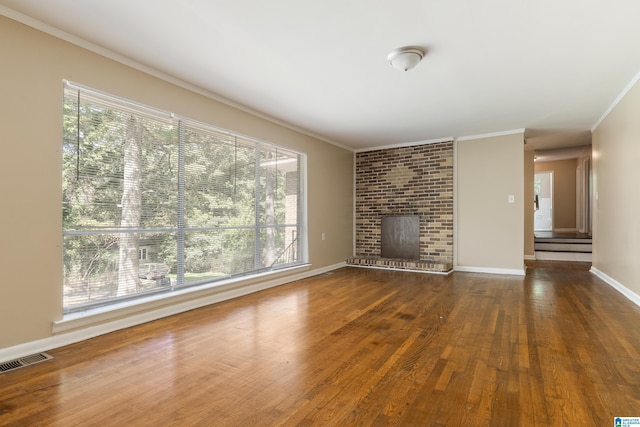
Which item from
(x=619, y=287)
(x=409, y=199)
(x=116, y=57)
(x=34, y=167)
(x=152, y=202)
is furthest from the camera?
(x=409, y=199)

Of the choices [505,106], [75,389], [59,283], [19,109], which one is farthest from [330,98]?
[75,389]

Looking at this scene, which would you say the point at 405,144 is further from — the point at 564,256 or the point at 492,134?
the point at 564,256

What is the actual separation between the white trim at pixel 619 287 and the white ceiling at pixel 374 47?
7.57 ft

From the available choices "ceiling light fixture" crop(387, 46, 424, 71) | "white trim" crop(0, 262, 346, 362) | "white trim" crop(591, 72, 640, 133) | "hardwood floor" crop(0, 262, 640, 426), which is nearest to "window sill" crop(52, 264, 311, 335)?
"white trim" crop(0, 262, 346, 362)

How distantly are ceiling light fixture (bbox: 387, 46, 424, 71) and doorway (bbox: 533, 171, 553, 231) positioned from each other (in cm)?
959

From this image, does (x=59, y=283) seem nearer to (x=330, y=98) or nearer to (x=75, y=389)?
(x=75, y=389)

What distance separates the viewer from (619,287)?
4.03 meters

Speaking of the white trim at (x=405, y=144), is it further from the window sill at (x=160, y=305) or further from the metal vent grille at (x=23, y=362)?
the metal vent grille at (x=23, y=362)

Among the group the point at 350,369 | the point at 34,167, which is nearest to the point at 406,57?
the point at 350,369

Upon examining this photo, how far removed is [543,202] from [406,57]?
33.6ft

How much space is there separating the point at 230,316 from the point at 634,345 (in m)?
3.34

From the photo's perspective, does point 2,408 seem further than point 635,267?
No

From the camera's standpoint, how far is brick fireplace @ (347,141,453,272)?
5.82 m

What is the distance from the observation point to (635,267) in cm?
353
